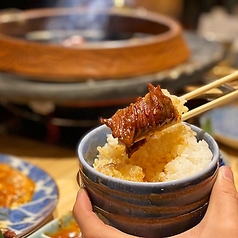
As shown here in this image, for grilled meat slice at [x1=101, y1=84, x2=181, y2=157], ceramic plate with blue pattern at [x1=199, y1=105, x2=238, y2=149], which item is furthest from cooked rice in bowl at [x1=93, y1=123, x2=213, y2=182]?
ceramic plate with blue pattern at [x1=199, y1=105, x2=238, y2=149]

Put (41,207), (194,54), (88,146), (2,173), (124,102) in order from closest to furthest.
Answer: (88,146)
(41,207)
(2,173)
(124,102)
(194,54)

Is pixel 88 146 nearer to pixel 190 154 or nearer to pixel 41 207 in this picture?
pixel 190 154

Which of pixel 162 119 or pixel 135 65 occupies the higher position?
pixel 162 119

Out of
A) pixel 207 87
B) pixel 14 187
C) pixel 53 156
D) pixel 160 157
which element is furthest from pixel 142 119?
pixel 53 156

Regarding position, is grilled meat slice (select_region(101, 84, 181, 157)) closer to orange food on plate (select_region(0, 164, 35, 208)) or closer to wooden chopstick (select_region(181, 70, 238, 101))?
wooden chopstick (select_region(181, 70, 238, 101))

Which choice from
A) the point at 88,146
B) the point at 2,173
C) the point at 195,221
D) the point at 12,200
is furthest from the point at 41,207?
the point at 195,221

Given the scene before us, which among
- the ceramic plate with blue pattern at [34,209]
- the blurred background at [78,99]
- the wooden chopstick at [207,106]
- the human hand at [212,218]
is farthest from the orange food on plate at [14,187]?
the wooden chopstick at [207,106]
